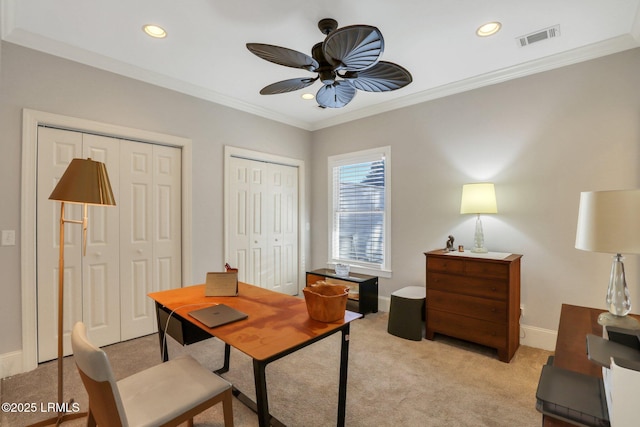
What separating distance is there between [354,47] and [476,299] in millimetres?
2367

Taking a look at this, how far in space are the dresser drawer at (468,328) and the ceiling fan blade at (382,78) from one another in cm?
217

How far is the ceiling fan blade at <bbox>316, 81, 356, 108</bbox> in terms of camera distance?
2.34 meters

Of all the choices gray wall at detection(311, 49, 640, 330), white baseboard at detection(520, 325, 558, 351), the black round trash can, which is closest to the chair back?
the black round trash can

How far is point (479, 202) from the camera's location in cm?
290

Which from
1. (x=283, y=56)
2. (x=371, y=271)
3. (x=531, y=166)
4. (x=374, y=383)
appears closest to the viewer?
(x=283, y=56)

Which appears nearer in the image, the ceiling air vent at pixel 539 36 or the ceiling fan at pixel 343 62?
the ceiling fan at pixel 343 62

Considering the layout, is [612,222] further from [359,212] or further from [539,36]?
[359,212]

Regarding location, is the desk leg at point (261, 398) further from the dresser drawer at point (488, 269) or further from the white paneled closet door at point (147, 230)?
the white paneled closet door at point (147, 230)

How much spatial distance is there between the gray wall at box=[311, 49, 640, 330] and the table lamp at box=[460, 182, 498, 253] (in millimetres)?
217

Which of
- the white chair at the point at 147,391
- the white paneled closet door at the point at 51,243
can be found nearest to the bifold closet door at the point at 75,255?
the white paneled closet door at the point at 51,243

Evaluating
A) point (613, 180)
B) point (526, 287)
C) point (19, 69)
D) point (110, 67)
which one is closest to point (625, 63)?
point (613, 180)

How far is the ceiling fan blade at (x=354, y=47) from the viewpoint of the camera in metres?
1.57

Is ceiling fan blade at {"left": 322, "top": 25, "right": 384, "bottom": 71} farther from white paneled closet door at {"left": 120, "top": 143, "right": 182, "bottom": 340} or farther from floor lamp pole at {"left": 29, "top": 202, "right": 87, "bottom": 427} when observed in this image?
white paneled closet door at {"left": 120, "top": 143, "right": 182, "bottom": 340}

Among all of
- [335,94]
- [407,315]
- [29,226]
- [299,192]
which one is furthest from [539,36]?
[29,226]
